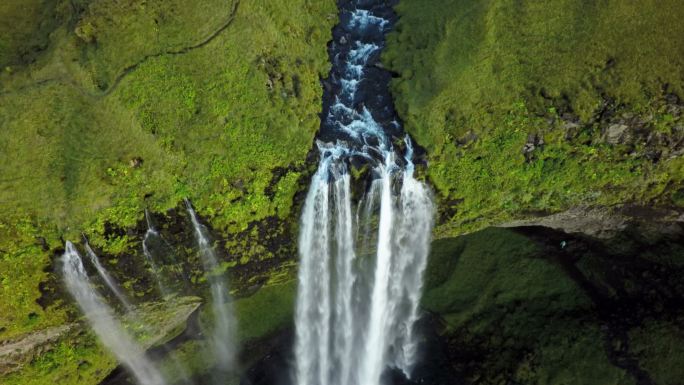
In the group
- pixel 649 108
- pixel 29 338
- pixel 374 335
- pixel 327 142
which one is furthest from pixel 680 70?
pixel 29 338

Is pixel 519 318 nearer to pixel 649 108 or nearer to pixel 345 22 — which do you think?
pixel 649 108

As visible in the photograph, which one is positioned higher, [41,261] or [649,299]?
[41,261]

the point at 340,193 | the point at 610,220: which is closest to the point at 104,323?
the point at 340,193

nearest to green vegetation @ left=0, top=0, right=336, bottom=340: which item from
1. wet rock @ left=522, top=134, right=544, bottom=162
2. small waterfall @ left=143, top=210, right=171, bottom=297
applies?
small waterfall @ left=143, top=210, right=171, bottom=297

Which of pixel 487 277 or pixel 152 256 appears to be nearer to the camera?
pixel 152 256

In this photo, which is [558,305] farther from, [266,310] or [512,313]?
[266,310]

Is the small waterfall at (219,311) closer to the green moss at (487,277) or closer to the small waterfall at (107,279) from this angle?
the small waterfall at (107,279)
